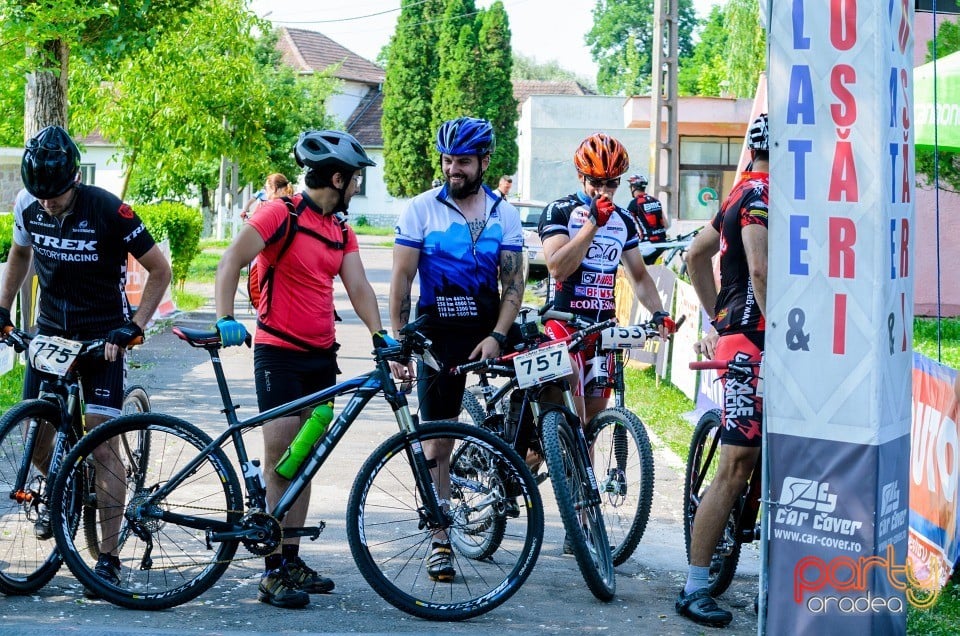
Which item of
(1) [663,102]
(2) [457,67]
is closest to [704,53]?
(2) [457,67]

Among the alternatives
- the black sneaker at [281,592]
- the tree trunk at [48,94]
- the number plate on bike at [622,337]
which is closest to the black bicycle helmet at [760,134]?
the number plate on bike at [622,337]

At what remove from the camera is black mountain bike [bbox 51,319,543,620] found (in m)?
5.31

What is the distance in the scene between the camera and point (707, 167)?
36.0m

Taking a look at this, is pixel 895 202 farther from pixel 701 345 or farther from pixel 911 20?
pixel 701 345

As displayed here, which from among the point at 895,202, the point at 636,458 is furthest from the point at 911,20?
the point at 636,458

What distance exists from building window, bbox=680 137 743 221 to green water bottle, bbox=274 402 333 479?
31438 millimetres

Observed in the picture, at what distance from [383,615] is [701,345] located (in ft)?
6.24

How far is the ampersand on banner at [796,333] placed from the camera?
4395 mm

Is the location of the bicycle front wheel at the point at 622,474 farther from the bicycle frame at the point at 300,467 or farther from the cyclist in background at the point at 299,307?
the cyclist in background at the point at 299,307

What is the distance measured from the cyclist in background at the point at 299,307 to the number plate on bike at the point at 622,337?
135cm

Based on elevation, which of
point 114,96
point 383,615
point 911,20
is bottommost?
point 383,615

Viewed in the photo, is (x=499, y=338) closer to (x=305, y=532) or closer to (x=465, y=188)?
(x=465, y=188)

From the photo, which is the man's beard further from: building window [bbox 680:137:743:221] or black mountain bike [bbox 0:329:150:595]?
building window [bbox 680:137:743:221]

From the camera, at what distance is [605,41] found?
10081 centimetres
